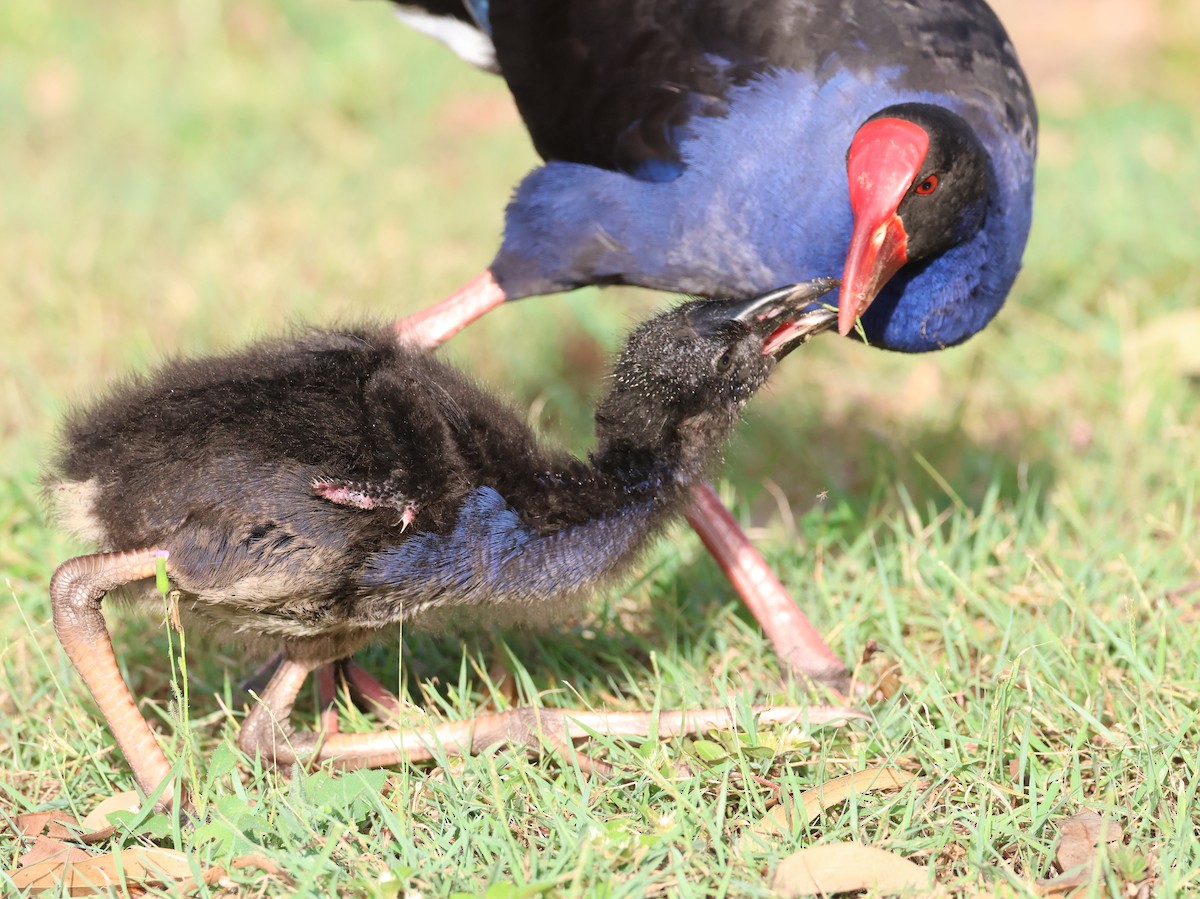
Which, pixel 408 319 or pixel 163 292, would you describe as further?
pixel 163 292

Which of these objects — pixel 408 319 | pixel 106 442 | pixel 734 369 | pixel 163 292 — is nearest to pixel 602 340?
pixel 408 319

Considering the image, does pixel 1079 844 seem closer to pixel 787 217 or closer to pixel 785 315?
pixel 785 315

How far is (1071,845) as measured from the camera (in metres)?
2.09

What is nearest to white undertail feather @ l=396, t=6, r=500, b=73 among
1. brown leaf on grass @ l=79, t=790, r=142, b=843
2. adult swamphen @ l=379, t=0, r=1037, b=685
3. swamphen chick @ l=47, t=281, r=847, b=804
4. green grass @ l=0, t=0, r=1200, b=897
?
adult swamphen @ l=379, t=0, r=1037, b=685

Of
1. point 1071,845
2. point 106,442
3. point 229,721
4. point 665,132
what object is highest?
point 665,132

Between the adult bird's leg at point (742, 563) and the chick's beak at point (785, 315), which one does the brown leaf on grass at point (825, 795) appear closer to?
the adult bird's leg at point (742, 563)

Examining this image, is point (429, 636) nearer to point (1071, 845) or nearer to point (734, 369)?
point (734, 369)

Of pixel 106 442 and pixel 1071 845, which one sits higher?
pixel 106 442

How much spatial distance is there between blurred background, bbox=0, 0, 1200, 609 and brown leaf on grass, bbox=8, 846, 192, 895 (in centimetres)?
103

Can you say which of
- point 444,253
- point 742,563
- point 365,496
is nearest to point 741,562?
point 742,563

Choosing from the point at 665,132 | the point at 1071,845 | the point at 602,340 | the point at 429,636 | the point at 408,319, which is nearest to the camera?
the point at 1071,845

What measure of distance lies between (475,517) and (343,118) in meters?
4.36

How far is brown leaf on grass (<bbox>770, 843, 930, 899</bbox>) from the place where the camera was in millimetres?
1982

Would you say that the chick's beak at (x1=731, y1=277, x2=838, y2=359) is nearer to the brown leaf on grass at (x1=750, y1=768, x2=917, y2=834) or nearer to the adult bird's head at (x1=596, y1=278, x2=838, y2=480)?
the adult bird's head at (x1=596, y1=278, x2=838, y2=480)
